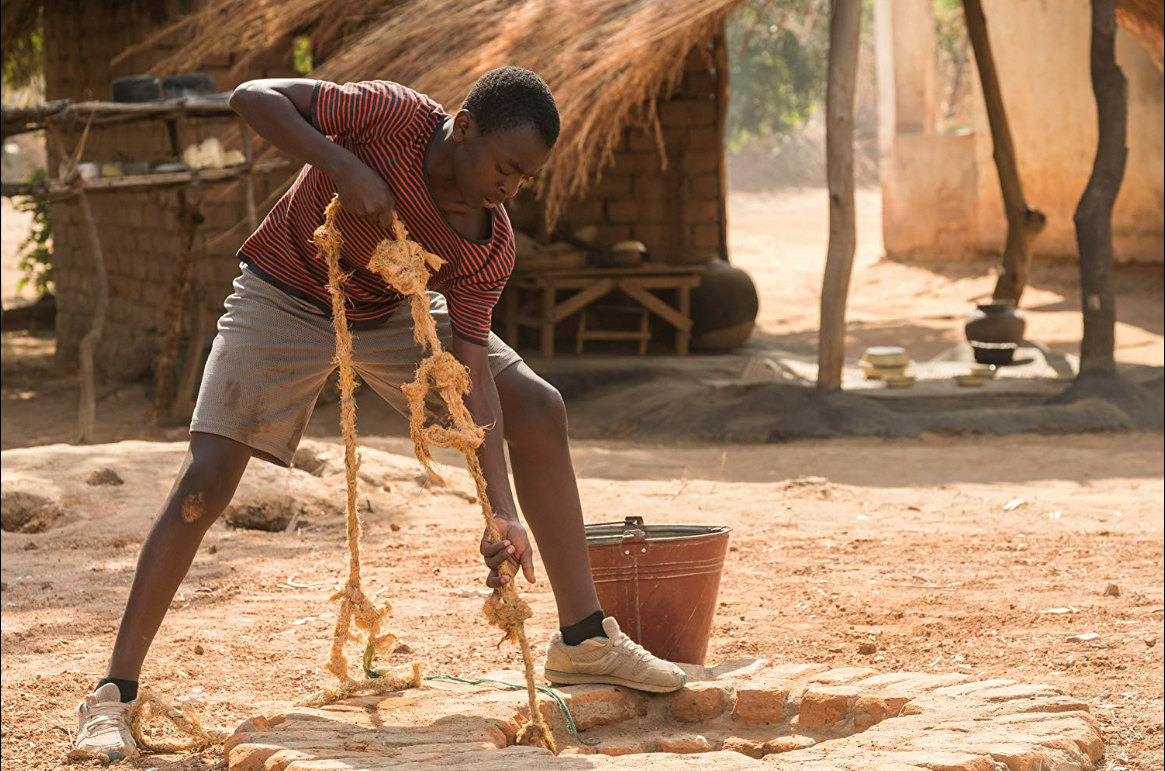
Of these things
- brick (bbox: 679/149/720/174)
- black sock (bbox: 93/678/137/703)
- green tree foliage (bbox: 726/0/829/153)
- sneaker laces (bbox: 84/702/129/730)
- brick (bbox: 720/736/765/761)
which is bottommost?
brick (bbox: 720/736/765/761)

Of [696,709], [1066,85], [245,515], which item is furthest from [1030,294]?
[696,709]

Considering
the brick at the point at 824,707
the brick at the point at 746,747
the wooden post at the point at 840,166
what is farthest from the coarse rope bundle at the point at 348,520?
the wooden post at the point at 840,166

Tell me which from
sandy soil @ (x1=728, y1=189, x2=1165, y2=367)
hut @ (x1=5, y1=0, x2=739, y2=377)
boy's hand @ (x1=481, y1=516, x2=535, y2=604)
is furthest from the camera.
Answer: sandy soil @ (x1=728, y1=189, x2=1165, y2=367)

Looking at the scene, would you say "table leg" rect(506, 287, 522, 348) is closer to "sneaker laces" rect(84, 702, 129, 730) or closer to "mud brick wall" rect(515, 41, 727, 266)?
"mud brick wall" rect(515, 41, 727, 266)

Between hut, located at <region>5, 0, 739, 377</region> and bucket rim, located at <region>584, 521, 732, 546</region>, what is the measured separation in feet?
13.8

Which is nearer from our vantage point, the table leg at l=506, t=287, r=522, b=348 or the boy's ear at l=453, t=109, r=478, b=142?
the boy's ear at l=453, t=109, r=478, b=142

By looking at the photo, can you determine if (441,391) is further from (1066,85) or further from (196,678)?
(1066,85)

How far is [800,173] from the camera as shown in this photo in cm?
2895

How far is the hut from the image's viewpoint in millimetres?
7176

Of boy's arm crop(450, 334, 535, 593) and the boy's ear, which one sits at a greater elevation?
the boy's ear

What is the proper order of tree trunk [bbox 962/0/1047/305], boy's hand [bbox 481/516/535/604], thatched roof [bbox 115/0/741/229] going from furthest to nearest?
tree trunk [bbox 962/0/1047/305]
thatched roof [bbox 115/0/741/229]
boy's hand [bbox 481/516/535/604]

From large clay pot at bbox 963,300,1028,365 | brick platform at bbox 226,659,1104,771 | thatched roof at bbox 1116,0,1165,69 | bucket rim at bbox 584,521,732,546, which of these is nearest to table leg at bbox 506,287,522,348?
large clay pot at bbox 963,300,1028,365

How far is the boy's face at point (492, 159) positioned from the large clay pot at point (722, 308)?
7.96m

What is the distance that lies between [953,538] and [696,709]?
217 cm
